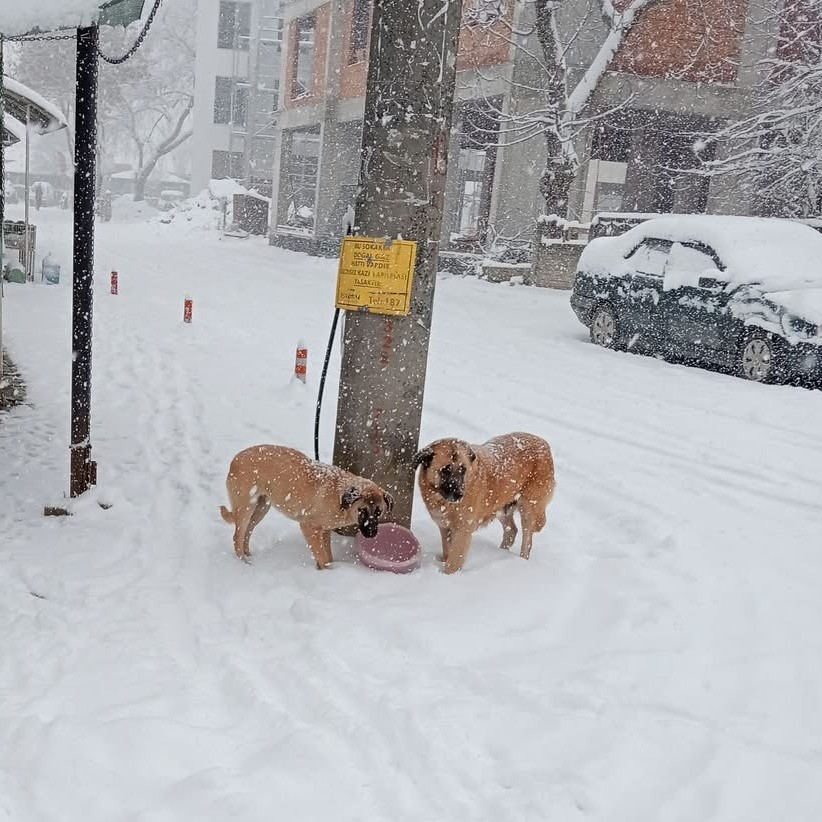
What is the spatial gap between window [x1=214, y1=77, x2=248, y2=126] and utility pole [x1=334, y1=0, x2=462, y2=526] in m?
50.7

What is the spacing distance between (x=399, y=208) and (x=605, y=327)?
366 inches

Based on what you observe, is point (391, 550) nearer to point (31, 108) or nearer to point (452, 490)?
point (452, 490)

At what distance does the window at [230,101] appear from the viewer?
5159 cm

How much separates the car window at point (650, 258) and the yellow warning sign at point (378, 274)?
8.62 metres

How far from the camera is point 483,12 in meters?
22.6

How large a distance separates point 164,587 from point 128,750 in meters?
1.41

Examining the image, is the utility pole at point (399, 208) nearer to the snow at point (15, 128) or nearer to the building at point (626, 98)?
the snow at point (15, 128)

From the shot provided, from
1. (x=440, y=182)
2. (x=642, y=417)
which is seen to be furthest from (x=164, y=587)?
(x=642, y=417)

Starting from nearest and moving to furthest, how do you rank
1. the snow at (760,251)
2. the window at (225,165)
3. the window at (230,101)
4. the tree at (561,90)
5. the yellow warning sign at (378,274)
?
the yellow warning sign at (378,274)
the snow at (760,251)
the tree at (561,90)
the window at (230,101)
the window at (225,165)

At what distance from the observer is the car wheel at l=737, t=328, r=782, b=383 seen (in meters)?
10.3

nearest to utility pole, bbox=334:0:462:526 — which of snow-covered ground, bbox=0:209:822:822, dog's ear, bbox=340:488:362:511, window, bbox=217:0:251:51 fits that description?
dog's ear, bbox=340:488:362:511

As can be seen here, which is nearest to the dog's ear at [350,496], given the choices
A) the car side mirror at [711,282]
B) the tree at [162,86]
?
the car side mirror at [711,282]

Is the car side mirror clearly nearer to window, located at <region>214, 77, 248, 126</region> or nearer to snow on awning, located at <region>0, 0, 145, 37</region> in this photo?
snow on awning, located at <region>0, 0, 145, 37</region>

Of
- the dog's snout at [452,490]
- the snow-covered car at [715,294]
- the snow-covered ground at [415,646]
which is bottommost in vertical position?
the snow-covered ground at [415,646]
